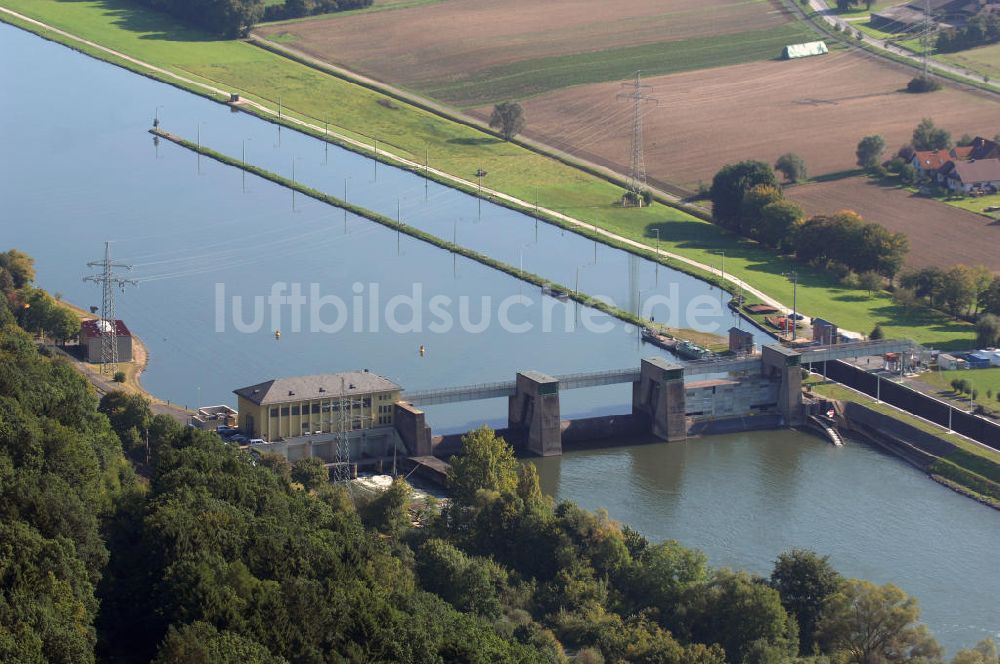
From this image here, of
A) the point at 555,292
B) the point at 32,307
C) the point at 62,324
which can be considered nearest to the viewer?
the point at 62,324

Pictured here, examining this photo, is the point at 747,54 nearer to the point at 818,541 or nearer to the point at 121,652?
the point at 818,541

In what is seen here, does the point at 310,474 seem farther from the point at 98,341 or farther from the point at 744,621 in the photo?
the point at 98,341

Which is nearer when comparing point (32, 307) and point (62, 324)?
point (62, 324)

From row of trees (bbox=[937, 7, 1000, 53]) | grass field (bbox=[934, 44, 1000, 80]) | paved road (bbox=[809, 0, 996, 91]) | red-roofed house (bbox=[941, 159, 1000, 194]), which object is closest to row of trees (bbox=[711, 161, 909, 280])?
red-roofed house (bbox=[941, 159, 1000, 194])

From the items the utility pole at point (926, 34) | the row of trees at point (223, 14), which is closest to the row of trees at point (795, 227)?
the utility pole at point (926, 34)

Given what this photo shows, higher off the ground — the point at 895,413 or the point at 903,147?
the point at 903,147

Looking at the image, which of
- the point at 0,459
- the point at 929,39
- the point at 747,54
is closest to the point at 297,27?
the point at 747,54

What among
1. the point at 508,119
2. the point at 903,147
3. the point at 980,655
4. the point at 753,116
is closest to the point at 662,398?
the point at 980,655
